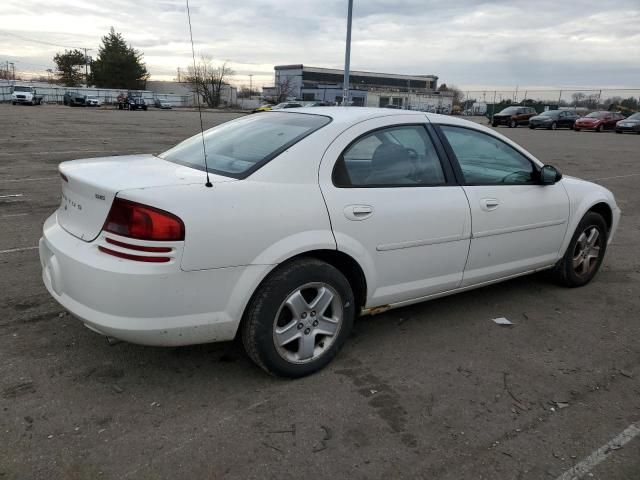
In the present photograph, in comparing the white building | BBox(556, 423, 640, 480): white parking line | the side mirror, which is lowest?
BBox(556, 423, 640, 480): white parking line

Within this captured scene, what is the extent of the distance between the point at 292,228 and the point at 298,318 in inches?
20.7

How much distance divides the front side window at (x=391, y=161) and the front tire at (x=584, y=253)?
1774 millimetres

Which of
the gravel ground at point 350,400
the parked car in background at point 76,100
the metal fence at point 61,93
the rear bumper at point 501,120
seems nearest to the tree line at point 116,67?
the metal fence at point 61,93

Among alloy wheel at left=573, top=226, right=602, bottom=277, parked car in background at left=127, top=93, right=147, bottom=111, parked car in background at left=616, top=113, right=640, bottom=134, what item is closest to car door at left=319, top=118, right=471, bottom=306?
alloy wheel at left=573, top=226, right=602, bottom=277

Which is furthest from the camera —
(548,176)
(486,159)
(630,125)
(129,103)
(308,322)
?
(129,103)

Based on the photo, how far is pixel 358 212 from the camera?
3.14m

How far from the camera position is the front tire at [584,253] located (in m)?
4.65

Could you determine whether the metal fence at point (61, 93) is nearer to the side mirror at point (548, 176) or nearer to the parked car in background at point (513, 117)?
the parked car in background at point (513, 117)

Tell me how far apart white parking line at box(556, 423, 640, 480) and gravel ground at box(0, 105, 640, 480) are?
3 cm

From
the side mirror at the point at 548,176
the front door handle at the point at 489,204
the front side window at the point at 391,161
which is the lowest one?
the front door handle at the point at 489,204

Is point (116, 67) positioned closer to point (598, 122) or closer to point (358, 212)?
point (598, 122)

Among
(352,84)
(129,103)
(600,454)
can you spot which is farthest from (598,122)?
(352,84)

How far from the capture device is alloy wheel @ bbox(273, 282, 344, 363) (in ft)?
9.75

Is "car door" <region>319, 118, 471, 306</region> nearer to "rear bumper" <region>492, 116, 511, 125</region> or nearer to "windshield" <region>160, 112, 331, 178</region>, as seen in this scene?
"windshield" <region>160, 112, 331, 178</region>
